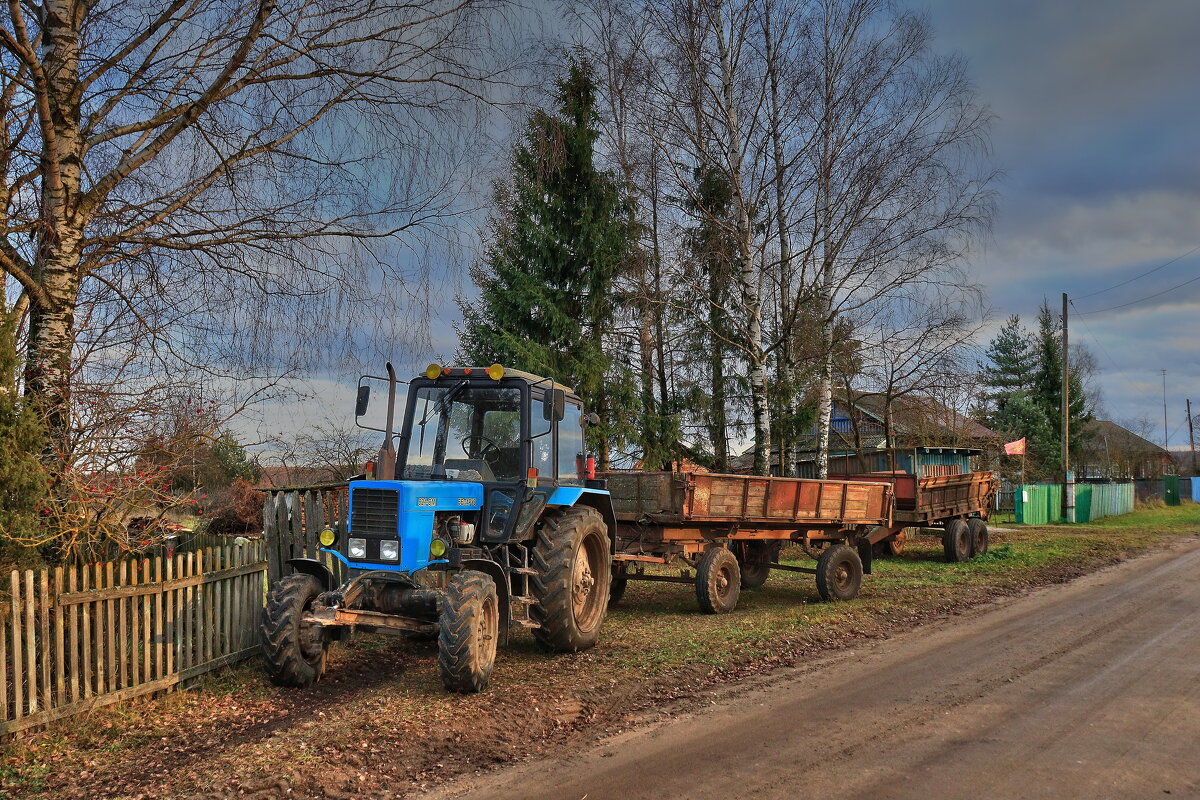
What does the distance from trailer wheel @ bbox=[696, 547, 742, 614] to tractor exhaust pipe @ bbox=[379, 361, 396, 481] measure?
4.31 meters

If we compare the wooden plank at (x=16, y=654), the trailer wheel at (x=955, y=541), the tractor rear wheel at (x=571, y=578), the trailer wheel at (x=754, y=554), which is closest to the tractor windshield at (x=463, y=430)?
the tractor rear wheel at (x=571, y=578)

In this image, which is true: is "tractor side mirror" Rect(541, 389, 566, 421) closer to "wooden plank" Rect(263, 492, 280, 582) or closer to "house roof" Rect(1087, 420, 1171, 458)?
"wooden plank" Rect(263, 492, 280, 582)

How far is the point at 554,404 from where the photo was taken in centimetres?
757

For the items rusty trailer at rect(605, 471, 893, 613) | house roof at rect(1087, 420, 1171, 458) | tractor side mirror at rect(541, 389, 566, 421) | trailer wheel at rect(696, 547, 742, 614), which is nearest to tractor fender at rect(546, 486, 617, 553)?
tractor side mirror at rect(541, 389, 566, 421)

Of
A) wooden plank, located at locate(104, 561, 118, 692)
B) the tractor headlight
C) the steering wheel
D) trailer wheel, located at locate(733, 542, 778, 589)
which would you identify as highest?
the steering wheel

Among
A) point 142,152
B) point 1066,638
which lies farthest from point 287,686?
point 1066,638

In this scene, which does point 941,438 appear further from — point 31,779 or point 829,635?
point 31,779

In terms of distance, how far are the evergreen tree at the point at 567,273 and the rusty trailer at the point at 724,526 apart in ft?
20.3

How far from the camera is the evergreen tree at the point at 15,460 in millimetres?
5117

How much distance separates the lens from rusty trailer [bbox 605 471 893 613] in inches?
397

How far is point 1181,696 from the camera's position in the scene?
20.9 ft

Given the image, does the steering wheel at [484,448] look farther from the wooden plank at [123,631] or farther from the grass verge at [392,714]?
the wooden plank at [123,631]

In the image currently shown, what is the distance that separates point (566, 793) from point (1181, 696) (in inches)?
199

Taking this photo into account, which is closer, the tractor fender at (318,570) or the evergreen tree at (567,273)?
the tractor fender at (318,570)
